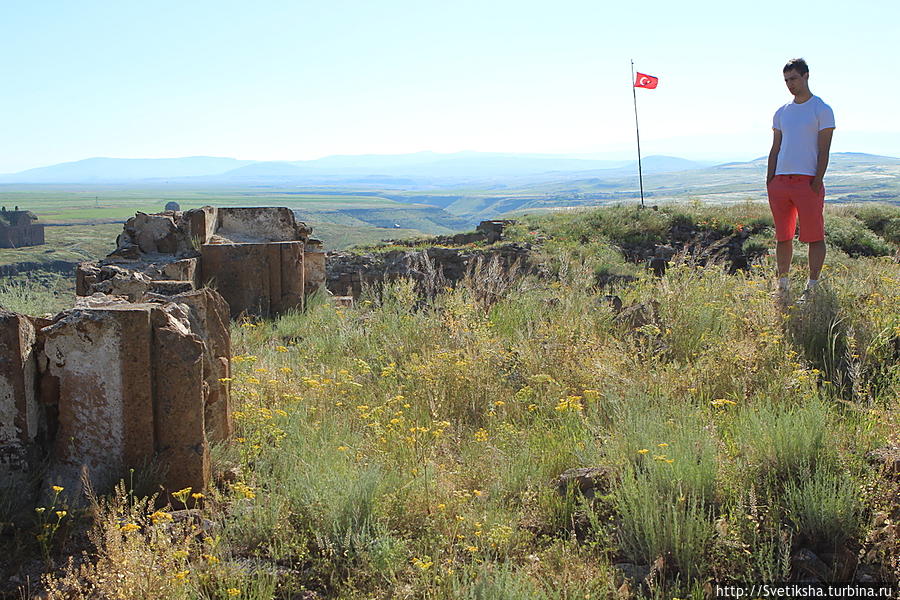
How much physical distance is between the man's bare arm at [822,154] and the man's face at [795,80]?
0.41 m

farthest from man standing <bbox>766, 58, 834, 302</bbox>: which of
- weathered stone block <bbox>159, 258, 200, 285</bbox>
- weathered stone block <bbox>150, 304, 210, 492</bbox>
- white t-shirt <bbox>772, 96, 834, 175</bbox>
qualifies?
weathered stone block <bbox>159, 258, 200, 285</bbox>

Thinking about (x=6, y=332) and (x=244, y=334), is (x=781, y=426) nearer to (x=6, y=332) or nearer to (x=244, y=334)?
(x=6, y=332)

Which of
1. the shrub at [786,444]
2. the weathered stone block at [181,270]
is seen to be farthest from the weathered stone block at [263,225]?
the shrub at [786,444]

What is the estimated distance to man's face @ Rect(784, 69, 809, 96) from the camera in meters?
6.00

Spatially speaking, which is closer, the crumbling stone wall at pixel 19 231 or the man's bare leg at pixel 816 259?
the man's bare leg at pixel 816 259

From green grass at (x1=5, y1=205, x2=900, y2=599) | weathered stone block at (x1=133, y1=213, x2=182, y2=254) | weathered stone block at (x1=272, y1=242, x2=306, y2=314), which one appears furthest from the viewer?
weathered stone block at (x1=272, y1=242, x2=306, y2=314)

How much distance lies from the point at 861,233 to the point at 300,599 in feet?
47.2

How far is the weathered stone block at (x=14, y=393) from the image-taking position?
11.0 ft

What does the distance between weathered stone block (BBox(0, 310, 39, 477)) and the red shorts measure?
19.3ft

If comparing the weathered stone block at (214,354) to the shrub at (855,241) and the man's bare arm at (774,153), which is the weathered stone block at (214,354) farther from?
the shrub at (855,241)

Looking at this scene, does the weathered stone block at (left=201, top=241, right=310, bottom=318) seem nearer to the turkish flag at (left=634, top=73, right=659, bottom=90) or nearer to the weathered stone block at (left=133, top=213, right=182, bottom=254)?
the weathered stone block at (left=133, top=213, right=182, bottom=254)

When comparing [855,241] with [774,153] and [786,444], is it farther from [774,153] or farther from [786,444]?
[786,444]

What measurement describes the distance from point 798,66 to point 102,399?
230 inches

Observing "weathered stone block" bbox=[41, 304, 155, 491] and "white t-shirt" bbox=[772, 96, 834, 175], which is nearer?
"weathered stone block" bbox=[41, 304, 155, 491]
